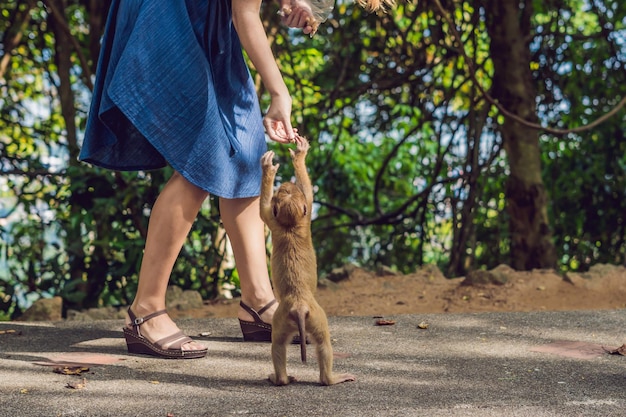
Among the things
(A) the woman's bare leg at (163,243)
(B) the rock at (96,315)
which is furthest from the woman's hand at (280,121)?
(B) the rock at (96,315)

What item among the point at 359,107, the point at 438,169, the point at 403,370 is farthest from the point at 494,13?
the point at 403,370

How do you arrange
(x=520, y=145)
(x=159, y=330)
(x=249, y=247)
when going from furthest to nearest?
(x=520, y=145)
(x=249, y=247)
(x=159, y=330)

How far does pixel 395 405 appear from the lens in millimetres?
2848

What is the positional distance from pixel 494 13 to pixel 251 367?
4.18 m

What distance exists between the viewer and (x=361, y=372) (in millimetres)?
3316

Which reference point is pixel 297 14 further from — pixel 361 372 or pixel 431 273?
pixel 431 273

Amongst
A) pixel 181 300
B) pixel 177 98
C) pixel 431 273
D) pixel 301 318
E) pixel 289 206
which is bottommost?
pixel 301 318

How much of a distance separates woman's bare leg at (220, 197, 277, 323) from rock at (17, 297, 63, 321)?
71.0 inches

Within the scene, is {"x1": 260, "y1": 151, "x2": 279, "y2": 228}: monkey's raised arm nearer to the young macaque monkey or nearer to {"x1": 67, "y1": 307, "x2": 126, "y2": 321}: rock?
the young macaque monkey

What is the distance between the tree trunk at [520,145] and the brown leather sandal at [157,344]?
371 cm

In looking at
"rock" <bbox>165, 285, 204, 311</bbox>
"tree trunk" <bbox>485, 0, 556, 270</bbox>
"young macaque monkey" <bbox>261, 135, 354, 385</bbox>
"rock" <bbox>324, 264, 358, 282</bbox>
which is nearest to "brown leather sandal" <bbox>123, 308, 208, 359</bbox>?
"young macaque monkey" <bbox>261, 135, 354, 385</bbox>

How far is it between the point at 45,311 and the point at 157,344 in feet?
6.30

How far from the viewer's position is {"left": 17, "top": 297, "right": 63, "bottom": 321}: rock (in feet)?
17.0

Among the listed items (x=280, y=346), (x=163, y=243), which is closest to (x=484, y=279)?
(x=163, y=243)
